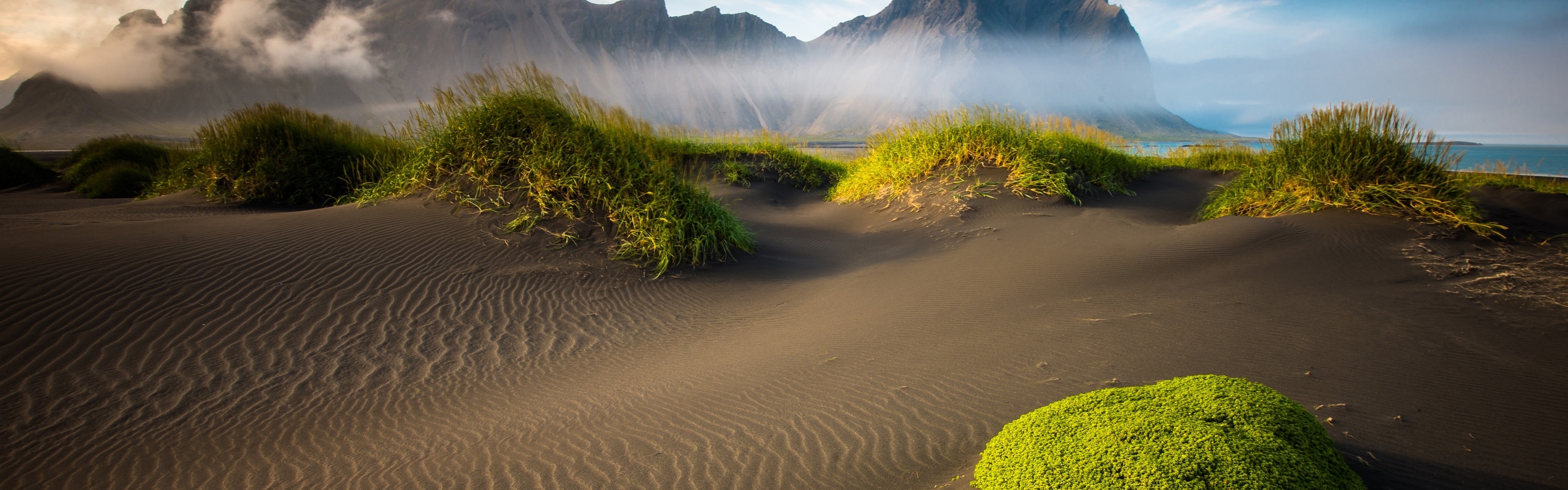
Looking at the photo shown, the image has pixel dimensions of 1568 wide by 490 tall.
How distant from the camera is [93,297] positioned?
158 inches

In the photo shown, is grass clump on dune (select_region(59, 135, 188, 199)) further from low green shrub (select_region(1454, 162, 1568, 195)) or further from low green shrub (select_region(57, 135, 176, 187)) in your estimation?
low green shrub (select_region(1454, 162, 1568, 195))

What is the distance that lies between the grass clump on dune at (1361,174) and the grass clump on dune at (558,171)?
616 centimetres

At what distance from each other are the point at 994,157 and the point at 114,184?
18.4 metres

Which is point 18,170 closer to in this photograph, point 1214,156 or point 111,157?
point 111,157

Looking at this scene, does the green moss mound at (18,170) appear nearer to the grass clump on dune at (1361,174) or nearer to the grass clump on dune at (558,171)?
the grass clump on dune at (558,171)

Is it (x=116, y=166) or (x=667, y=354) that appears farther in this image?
(x=116, y=166)

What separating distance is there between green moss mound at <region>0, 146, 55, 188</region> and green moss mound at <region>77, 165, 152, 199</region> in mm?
3175

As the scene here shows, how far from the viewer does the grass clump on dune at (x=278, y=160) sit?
9461 millimetres

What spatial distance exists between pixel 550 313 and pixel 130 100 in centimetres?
16265

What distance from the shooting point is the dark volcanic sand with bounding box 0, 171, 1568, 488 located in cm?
263

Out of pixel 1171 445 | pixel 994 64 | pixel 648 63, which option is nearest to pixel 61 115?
pixel 648 63

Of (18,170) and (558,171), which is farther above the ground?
(18,170)

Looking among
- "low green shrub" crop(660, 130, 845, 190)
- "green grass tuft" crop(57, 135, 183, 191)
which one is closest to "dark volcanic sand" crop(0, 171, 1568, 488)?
"low green shrub" crop(660, 130, 845, 190)

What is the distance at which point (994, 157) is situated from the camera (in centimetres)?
977
